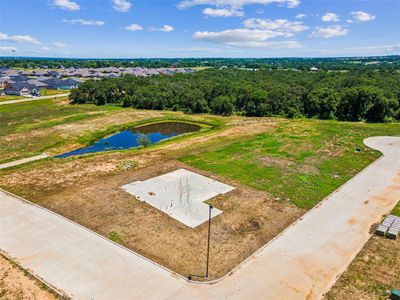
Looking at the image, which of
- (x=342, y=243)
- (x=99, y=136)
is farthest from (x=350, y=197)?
(x=99, y=136)

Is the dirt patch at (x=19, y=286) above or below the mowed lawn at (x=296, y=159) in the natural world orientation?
below

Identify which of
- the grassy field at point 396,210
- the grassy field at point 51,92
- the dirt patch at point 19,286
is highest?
the grassy field at point 51,92

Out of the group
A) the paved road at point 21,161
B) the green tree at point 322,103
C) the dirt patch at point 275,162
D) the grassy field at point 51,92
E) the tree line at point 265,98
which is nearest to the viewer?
the paved road at point 21,161

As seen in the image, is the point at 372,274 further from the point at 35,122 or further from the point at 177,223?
the point at 35,122

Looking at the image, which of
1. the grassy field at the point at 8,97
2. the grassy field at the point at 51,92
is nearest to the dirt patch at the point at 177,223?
the grassy field at the point at 8,97

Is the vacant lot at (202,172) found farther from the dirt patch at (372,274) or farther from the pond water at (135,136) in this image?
the dirt patch at (372,274)

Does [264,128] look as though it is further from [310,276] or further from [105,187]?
[310,276]
